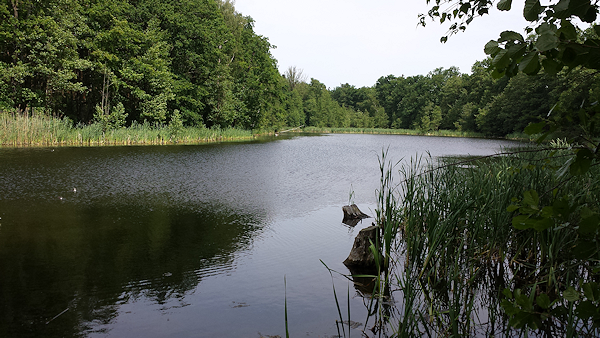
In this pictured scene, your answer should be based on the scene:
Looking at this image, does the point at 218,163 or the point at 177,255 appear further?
the point at 218,163

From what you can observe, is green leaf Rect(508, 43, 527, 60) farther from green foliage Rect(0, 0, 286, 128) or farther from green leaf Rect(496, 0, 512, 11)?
green foliage Rect(0, 0, 286, 128)

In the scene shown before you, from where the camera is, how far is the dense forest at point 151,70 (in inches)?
744

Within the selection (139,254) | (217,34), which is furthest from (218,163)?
(217,34)

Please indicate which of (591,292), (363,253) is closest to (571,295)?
(591,292)

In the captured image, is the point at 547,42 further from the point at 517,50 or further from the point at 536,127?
the point at 536,127

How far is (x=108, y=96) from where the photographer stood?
23422 mm

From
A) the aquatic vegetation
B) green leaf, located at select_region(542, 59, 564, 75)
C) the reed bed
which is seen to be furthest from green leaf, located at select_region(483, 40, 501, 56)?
the reed bed

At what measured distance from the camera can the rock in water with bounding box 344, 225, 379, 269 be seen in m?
4.73

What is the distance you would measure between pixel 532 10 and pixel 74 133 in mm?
Result: 21264

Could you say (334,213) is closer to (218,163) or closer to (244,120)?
(218,163)

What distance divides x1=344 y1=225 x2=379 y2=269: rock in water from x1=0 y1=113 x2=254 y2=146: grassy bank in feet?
57.7

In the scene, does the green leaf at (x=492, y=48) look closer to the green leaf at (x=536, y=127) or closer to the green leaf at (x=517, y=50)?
the green leaf at (x=517, y=50)

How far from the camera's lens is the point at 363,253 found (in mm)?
4750

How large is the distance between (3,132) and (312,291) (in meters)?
17.7
